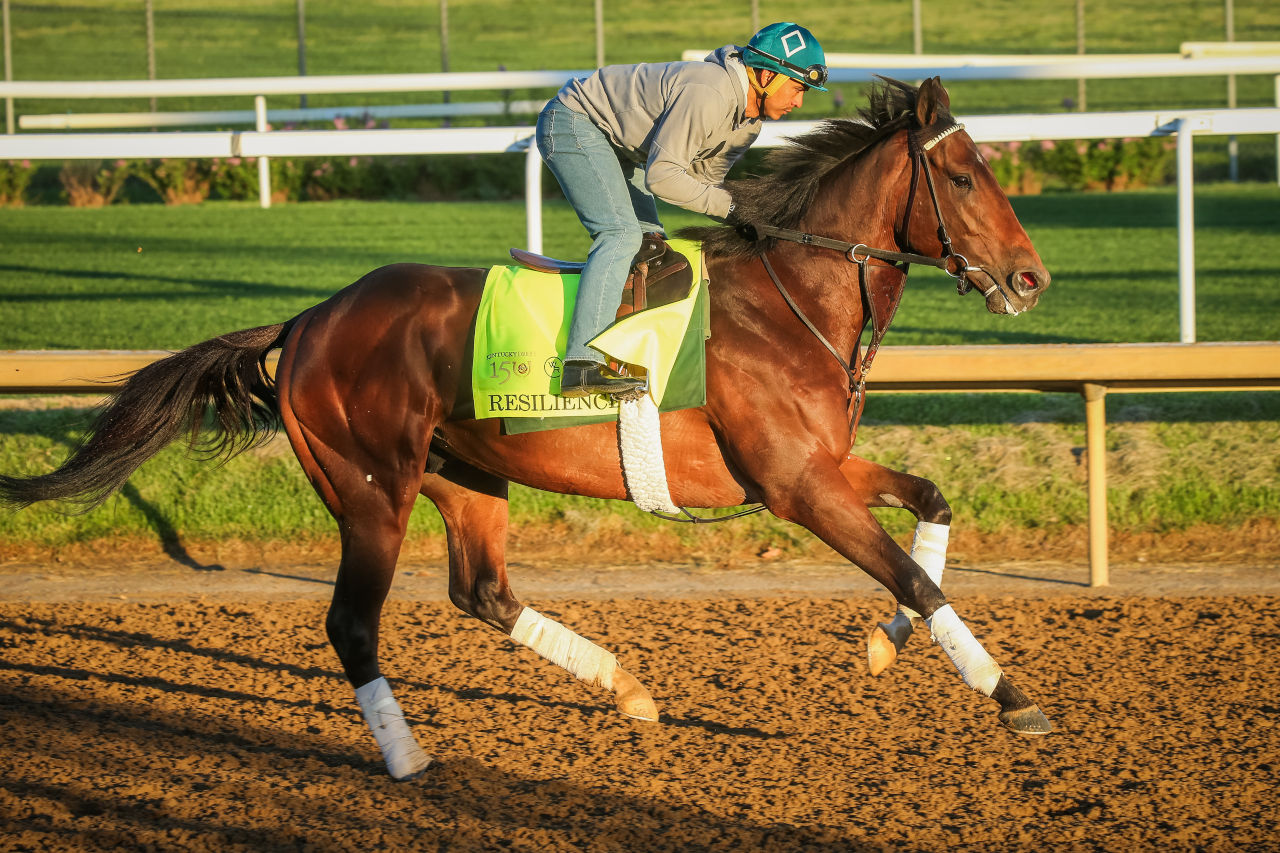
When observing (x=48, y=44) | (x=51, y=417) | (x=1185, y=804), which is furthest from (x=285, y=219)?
(x=48, y=44)

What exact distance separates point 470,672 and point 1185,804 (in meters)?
2.54

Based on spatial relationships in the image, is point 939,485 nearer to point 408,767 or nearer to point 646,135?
point 646,135

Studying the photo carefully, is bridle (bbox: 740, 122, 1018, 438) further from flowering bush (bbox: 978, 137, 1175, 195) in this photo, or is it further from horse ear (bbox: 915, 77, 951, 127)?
flowering bush (bbox: 978, 137, 1175, 195)

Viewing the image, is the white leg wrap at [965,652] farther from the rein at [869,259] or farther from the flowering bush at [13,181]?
the flowering bush at [13,181]

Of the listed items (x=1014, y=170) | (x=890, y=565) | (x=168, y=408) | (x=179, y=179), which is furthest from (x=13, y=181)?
(x=890, y=565)

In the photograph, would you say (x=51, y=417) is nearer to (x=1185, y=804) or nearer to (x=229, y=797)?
(x=229, y=797)

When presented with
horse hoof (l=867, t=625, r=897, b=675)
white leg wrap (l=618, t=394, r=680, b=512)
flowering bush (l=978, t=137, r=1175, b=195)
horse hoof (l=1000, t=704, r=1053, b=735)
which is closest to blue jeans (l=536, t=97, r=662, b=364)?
white leg wrap (l=618, t=394, r=680, b=512)

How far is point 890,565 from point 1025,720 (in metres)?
0.60

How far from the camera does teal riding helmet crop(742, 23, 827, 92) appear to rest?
398 centimetres

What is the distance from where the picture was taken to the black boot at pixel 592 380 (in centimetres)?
400

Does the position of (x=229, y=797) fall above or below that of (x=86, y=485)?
below

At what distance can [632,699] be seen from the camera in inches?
171

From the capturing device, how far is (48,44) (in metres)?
34.3

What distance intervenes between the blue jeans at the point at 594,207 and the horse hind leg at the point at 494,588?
2.86 feet
